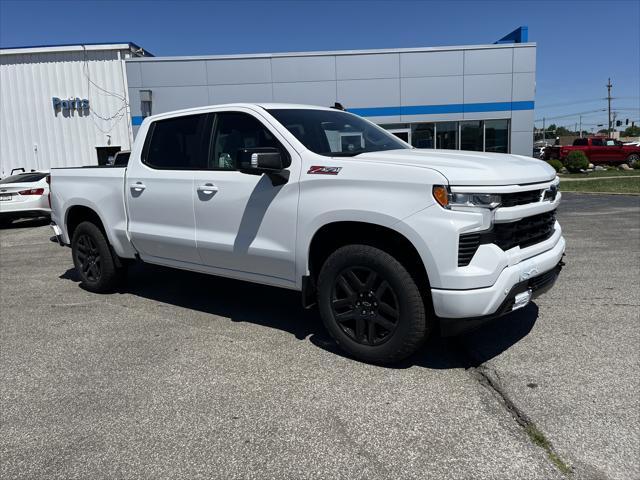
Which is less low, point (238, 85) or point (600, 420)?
point (238, 85)

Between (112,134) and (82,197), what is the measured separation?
18.6 m

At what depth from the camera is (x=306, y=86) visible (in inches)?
830

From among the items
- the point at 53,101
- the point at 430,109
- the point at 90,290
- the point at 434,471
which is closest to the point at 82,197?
the point at 90,290

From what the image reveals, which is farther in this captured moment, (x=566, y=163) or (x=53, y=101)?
(x=566, y=163)

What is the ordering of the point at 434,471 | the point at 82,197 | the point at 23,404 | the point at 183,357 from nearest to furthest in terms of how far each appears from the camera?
the point at 434,471 → the point at 23,404 → the point at 183,357 → the point at 82,197

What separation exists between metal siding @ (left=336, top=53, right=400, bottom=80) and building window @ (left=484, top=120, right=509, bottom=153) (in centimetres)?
458

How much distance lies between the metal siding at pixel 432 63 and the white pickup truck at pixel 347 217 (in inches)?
678

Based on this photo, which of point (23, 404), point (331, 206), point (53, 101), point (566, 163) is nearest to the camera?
point (23, 404)

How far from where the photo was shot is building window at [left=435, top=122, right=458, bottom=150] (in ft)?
71.8

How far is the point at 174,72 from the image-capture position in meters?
20.8

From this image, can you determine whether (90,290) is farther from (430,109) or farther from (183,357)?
(430,109)

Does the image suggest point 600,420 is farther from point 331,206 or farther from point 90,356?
point 90,356

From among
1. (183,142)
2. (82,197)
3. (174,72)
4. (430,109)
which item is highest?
(174,72)

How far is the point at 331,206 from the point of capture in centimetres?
376
